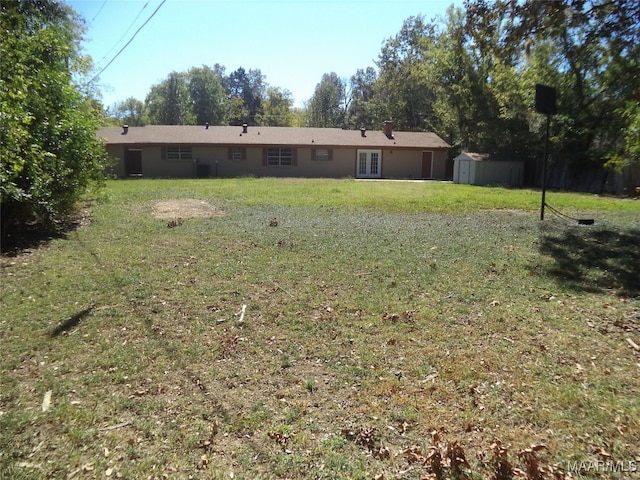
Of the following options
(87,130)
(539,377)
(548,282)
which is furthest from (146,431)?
(87,130)

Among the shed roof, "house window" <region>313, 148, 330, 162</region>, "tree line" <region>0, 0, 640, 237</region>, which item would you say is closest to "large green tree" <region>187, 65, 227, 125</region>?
"tree line" <region>0, 0, 640, 237</region>

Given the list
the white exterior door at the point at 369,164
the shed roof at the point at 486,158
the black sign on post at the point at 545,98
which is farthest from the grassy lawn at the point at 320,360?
the white exterior door at the point at 369,164

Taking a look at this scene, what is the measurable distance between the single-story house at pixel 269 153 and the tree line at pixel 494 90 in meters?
4.58

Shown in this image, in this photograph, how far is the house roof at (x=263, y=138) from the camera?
31.3m

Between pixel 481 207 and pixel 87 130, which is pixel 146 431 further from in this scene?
pixel 481 207

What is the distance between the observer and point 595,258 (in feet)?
26.1

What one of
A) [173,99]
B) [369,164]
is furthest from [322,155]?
[173,99]

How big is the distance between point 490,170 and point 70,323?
26063mm

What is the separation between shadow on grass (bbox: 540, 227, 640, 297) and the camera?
6.50 m

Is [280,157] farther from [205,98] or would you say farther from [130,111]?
[130,111]

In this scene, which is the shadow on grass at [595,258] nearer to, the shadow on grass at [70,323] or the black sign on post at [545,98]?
the black sign on post at [545,98]

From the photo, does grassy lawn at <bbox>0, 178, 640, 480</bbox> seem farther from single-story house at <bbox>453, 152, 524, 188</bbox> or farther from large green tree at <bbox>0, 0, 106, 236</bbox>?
single-story house at <bbox>453, 152, 524, 188</bbox>

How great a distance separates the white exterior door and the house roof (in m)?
0.75

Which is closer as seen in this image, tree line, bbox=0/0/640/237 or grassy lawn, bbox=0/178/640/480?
grassy lawn, bbox=0/178/640/480
